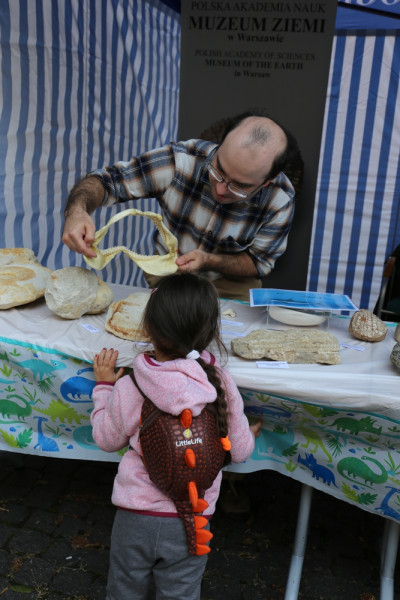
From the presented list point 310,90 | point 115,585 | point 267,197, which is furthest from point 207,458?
point 310,90

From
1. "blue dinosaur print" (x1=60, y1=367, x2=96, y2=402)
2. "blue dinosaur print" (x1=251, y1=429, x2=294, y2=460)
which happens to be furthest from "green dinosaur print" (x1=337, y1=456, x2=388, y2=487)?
"blue dinosaur print" (x1=60, y1=367, x2=96, y2=402)

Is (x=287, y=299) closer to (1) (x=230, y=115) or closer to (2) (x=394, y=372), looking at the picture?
(2) (x=394, y=372)

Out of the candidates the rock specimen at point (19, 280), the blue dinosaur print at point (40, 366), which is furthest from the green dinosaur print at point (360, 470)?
the rock specimen at point (19, 280)

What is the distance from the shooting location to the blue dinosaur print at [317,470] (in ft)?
4.78

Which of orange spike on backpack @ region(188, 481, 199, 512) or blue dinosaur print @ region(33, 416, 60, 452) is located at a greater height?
orange spike on backpack @ region(188, 481, 199, 512)

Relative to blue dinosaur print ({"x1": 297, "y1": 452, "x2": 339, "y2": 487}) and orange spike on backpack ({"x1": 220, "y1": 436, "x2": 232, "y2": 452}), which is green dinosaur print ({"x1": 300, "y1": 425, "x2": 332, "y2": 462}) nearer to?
blue dinosaur print ({"x1": 297, "y1": 452, "x2": 339, "y2": 487})

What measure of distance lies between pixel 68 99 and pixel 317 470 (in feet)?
8.63

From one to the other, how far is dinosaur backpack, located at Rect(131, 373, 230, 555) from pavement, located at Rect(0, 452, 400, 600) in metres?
0.78

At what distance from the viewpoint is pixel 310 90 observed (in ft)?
8.35

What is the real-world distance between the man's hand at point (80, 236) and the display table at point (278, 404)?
25 cm

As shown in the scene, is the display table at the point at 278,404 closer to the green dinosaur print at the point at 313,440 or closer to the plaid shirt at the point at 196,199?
the green dinosaur print at the point at 313,440

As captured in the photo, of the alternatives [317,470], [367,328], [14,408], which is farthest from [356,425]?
[14,408]

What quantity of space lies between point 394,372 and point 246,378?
0.43 metres

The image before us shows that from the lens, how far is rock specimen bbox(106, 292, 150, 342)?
5.04 ft
